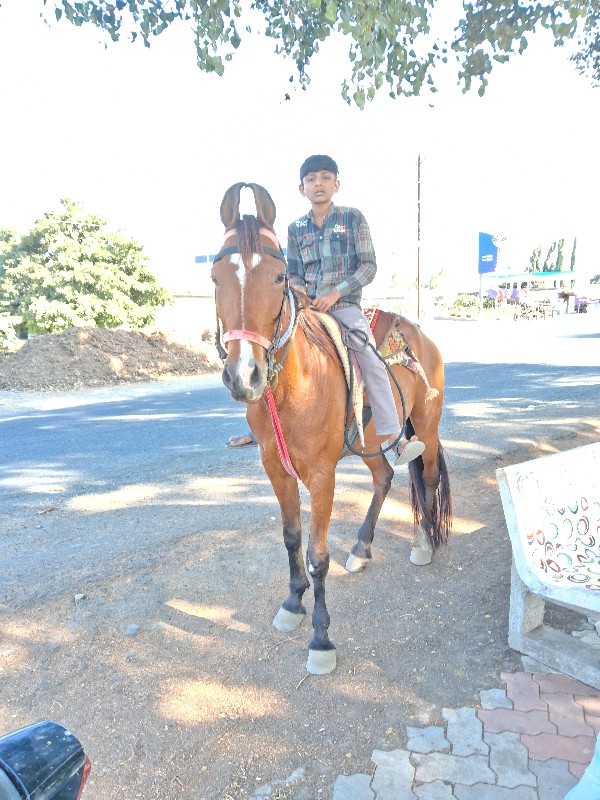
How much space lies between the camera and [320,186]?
10.7 feet

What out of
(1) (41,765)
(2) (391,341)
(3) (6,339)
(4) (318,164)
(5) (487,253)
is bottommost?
(1) (41,765)

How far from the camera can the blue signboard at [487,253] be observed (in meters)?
46.5

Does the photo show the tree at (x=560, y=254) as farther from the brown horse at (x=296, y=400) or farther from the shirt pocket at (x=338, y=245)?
the shirt pocket at (x=338, y=245)

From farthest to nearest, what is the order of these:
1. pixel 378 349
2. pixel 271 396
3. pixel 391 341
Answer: pixel 391 341 < pixel 378 349 < pixel 271 396

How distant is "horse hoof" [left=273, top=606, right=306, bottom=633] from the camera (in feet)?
10.5

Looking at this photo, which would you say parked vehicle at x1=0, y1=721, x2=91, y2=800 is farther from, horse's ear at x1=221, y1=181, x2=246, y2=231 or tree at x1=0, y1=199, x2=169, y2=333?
tree at x1=0, y1=199, x2=169, y2=333

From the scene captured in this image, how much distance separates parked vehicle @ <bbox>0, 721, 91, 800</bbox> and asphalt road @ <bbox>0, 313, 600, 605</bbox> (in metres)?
2.67

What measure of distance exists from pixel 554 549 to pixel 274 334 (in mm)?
2064

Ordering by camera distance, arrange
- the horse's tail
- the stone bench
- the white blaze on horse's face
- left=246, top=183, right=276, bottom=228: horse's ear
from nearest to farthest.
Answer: the white blaze on horse's face < left=246, top=183, right=276, bottom=228: horse's ear < the stone bench < the horse's tail

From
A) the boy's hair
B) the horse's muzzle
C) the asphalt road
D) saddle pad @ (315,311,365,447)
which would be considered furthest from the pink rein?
the asphalt road

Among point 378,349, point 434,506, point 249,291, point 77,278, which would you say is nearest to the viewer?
point 249,291

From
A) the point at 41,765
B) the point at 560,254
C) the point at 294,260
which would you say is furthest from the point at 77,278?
the point at 560,254

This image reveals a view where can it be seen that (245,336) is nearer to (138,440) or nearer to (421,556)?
(421,556)

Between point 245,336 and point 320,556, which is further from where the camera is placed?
point 320,556
